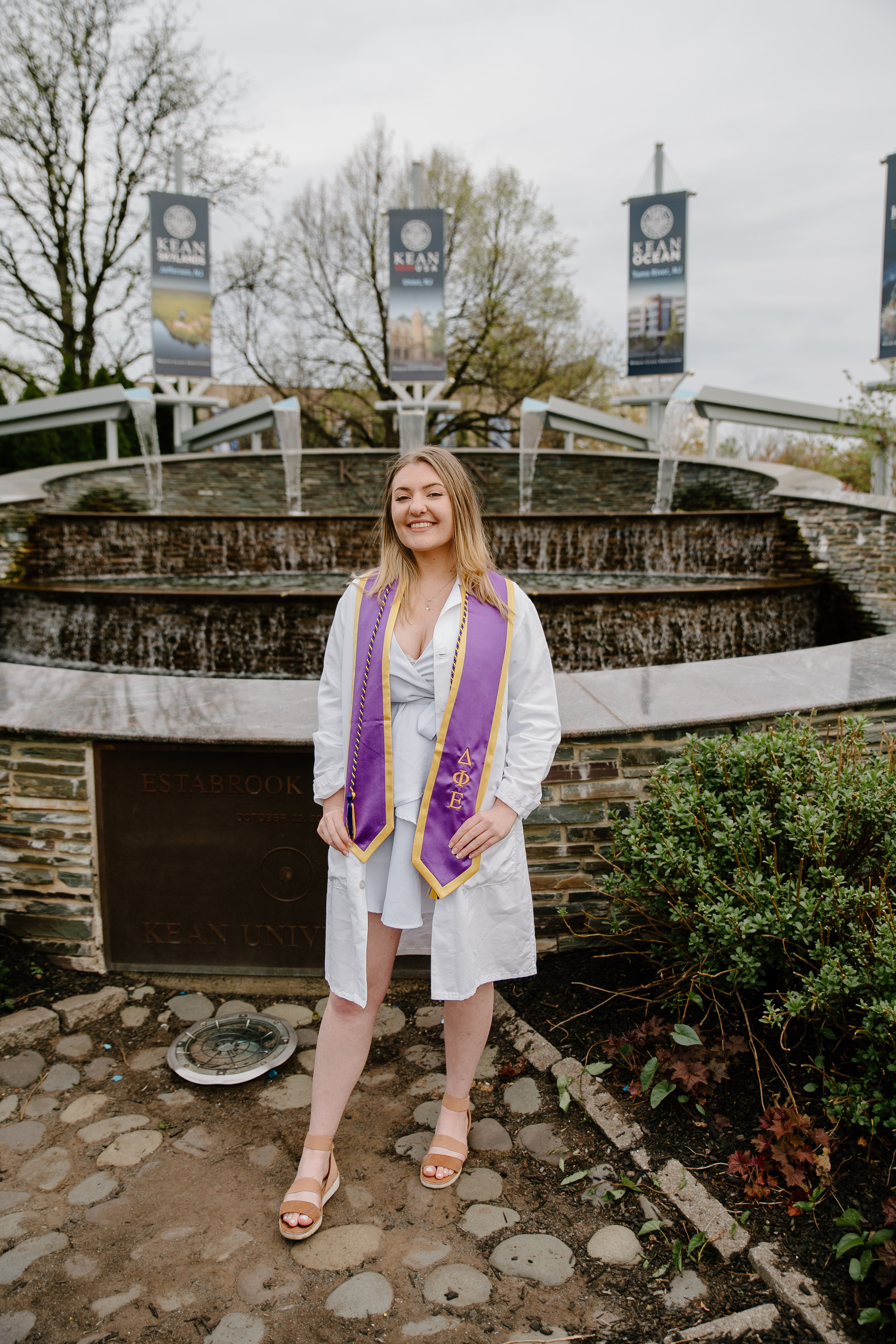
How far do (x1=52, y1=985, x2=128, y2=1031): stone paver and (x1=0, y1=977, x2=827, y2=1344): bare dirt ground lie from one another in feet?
0.41

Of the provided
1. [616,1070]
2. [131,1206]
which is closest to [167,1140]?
[131,1206]

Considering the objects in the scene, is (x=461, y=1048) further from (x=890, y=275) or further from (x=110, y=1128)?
(x=890, y=275)

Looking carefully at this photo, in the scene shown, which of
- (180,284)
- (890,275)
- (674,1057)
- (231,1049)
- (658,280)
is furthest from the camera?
(658,280)

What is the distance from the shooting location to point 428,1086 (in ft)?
8.55

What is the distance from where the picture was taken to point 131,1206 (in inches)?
82.7

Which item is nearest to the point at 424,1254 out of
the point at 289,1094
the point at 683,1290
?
the point at 683,1290

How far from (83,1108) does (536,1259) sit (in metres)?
1.37

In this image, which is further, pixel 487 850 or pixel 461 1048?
pixel 461 1048

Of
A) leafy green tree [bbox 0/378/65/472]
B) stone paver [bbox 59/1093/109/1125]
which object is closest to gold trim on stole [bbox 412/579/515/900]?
stone paver [bbox 59/1093/109/1125]

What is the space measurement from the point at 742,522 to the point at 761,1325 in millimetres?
8053

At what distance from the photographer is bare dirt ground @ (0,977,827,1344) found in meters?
1.78

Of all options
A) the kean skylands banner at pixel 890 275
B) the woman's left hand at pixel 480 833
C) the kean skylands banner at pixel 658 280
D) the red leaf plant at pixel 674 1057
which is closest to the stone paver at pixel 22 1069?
the woman's left hand at pixel 480 833

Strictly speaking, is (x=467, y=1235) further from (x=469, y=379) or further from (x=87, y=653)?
(x=469, y=379)

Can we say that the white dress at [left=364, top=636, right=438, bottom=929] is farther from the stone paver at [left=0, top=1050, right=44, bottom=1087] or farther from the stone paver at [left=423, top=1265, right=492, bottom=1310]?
the stone paver at [left=0, top=1050, right=44, bottom=1087]
